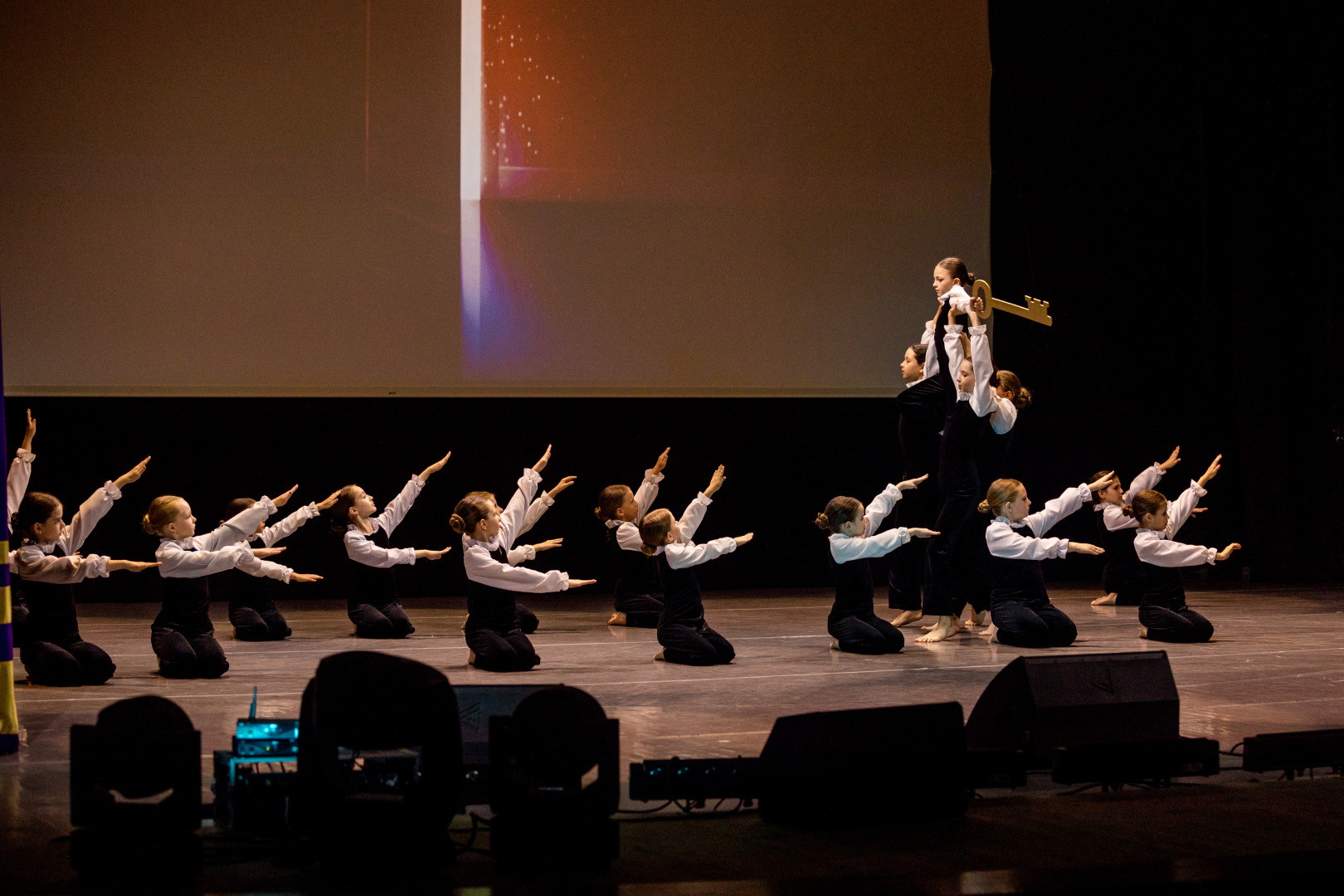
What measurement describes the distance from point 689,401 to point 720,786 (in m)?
6.36

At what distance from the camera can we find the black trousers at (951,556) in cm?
712

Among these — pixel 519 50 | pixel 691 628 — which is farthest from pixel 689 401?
pixel 691 628

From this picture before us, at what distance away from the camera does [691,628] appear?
21.0ft

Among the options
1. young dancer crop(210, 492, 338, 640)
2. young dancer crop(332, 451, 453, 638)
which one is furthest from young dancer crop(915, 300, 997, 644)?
young dancer crop(210, 492, 338, 640)

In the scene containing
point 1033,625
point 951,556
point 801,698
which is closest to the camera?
point 801,698

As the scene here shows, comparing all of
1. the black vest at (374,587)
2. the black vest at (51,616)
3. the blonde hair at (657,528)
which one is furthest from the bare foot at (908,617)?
the black vest at (51,616)

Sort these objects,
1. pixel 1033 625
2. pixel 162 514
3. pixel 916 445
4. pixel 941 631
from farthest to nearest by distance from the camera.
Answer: pixel 916 445 < pixel 941 631 < pixel 1033 625 < pixel 162 514

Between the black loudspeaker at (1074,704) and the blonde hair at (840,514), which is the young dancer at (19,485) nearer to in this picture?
the blonde hair at (840,514)

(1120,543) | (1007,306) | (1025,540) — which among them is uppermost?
(1007,306)

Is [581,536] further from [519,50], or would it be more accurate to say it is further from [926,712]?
[926,712]

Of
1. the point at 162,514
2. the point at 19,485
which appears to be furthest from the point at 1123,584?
the point at 19,485

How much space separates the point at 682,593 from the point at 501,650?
95 cm

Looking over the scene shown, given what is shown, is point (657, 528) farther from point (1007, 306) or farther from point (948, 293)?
point (1007, 306)

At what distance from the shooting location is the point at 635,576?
8.16m
